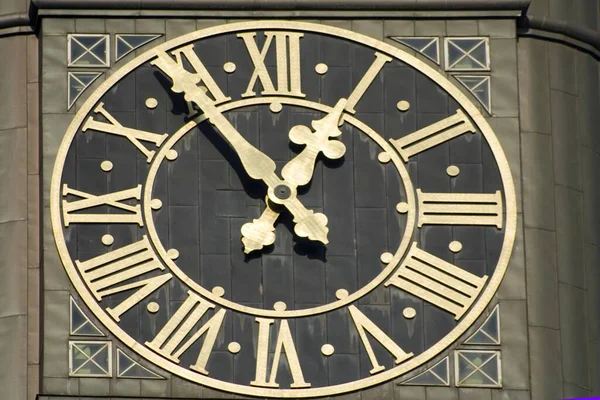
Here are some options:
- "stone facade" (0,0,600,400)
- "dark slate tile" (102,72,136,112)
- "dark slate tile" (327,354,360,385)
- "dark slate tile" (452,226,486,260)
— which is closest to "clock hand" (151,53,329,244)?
"dark slate tile" (102,72,136,112)

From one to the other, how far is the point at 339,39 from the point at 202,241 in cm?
201

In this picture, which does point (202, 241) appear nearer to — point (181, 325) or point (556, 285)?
point (181, 325)

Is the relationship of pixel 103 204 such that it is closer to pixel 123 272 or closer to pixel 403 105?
pixel 123 272

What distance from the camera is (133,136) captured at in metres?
30.9

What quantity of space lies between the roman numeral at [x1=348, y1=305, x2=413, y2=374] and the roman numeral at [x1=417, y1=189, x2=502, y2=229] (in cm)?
93

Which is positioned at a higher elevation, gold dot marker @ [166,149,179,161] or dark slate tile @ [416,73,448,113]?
dark slate tile @ [416,73,448,113]

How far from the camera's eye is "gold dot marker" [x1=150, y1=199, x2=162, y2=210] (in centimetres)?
3063

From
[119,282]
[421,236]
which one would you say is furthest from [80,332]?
[421,236]

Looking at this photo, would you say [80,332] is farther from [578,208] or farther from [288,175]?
[578,208]

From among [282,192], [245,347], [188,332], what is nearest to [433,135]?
[282,192]

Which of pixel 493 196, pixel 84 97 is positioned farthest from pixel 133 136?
pixel 493 196

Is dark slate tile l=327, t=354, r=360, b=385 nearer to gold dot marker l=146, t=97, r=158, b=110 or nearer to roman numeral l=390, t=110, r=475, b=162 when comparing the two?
roman numeral l=390, t=110, r=475, b=162

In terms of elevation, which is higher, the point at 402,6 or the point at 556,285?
the point at 402,6

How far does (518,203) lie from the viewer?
30.8 metres
